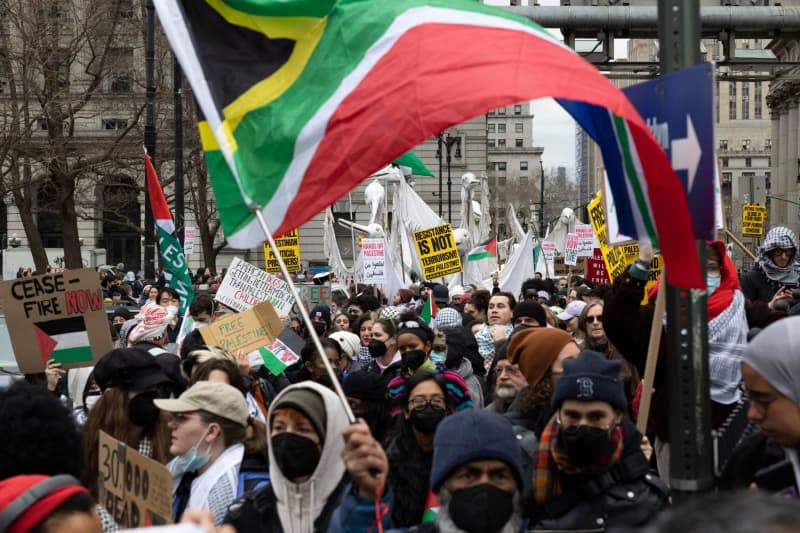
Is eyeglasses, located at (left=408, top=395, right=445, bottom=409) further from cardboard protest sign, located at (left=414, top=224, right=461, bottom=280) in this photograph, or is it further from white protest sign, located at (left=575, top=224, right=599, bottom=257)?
white protest sign, located at (left=575, top=224, right=599, bottom=257)

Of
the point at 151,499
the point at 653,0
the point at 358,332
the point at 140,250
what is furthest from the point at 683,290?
the point at 140,250

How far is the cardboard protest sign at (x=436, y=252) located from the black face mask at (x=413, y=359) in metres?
9.25

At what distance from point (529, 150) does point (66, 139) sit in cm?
17138

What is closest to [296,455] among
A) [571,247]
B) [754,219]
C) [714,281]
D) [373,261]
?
[714,281]

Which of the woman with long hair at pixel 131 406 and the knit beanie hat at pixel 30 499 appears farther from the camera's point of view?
the woman with long hair at pixel 131 406

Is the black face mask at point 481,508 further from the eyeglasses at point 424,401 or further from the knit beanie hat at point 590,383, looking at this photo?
the eyeglasses at point 424,401

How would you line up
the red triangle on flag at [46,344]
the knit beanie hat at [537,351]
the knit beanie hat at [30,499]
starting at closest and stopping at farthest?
the knit beanie hat at [30,499]
the knit beanie hat at [537,351]
the red triangle on flag at [46,344]

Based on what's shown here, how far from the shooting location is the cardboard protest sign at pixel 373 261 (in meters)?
19.0

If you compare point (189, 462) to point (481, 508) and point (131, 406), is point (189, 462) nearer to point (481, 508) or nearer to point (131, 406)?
point (131, 406)

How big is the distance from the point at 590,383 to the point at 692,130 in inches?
38.8

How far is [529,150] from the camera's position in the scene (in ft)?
647

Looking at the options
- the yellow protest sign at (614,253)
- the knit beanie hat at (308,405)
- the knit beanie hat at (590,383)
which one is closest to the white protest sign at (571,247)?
the yellow protest sign at (614,253)

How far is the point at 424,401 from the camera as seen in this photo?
504cm

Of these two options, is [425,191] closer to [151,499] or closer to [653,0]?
[653,0]
